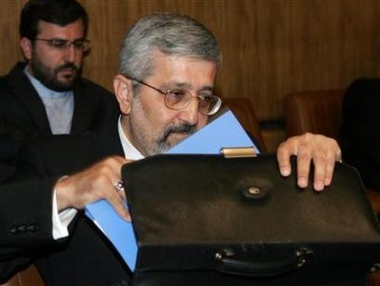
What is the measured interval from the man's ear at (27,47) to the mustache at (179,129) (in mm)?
2097

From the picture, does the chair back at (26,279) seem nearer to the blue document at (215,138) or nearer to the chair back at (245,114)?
the blue document at (215,138)

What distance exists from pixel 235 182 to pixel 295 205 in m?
0.09

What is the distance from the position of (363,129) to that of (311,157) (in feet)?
8.34

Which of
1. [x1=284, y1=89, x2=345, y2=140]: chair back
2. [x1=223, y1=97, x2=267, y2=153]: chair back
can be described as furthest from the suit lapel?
[x1=284, y1=89, x2=345, y2=140]: chair back

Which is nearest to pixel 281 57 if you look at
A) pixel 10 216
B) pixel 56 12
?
pixel 56 12

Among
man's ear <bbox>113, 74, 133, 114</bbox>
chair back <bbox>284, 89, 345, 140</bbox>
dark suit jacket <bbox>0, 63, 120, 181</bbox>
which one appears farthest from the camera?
chair back <bbox>284, 89, 345, 140</bbox>

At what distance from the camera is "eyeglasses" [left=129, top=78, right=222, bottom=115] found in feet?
5.69

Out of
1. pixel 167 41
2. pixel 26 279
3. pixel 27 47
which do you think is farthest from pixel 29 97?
pixel 26 279

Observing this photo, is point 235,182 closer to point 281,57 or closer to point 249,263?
point 249,263

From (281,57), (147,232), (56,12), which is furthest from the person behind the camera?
(281,57)

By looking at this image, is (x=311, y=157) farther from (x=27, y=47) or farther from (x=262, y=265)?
(x=27, y=47)

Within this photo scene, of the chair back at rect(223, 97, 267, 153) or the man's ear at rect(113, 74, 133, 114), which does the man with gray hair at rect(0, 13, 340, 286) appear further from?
the chair back at rect(223, 97, 267, 153)

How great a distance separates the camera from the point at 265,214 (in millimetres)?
1118

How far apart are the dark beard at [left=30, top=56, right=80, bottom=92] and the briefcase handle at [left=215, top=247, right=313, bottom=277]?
2697 millimetres
